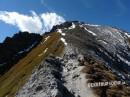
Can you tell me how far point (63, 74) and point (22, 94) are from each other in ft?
60.4

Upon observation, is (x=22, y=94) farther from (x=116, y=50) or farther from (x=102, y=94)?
(x=116, y=50)

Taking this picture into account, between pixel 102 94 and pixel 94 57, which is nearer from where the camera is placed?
pixel 102 94

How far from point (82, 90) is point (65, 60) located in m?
28.2

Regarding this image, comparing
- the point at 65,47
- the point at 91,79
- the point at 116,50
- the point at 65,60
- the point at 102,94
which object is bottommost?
the point at 102,94

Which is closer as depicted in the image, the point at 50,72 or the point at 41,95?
the point at 41,95

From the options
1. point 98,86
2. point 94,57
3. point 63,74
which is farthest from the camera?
point 94,57

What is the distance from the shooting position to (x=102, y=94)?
10025cm

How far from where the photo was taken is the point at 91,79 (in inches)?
4316

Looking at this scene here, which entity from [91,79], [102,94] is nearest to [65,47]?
[91,79]

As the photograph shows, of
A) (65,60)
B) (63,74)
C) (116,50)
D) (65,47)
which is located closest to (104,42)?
(116,50)

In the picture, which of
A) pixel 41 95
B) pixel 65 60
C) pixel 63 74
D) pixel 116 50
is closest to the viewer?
pixel 41 95

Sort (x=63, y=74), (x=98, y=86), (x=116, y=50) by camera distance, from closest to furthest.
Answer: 1. (x=98, y=86)
2. (x=63, y=74)
3. (x=116, y=50)

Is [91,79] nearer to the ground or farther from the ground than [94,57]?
nearer to the ground

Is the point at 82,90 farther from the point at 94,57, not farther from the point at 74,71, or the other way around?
the point at 94,57
